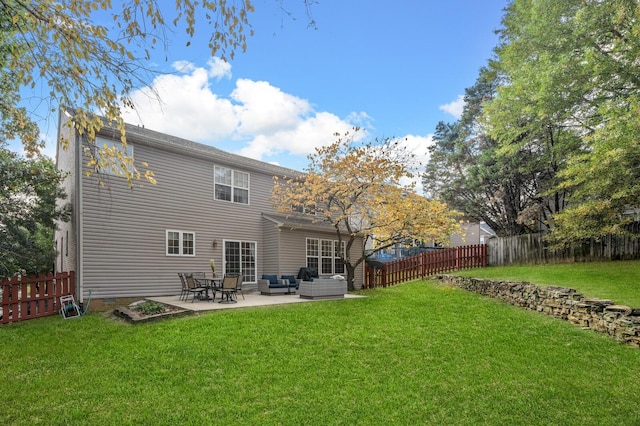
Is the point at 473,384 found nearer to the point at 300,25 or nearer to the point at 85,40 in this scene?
the point at 300,25

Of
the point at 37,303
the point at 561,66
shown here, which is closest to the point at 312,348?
the point at 37,303

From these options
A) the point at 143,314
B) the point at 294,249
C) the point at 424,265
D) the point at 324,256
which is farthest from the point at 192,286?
the point at 424,265

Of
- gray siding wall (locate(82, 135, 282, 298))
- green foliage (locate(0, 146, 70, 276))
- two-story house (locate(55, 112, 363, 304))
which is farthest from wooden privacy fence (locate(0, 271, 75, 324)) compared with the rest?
green foliage (locate(0, 146, 70, 276))

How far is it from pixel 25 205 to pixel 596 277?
65.0ft

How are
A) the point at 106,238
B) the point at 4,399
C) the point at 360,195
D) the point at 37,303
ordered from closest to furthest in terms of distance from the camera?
the point at 4,399, the point at 37,303, the point at 106,238, the point at 360,195

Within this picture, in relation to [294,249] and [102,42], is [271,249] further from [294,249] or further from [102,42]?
[102,42]

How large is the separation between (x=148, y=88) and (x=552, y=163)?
20636 mm

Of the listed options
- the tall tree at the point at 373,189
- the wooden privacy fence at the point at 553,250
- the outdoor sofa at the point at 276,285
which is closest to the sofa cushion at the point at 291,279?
the outdoor sofa at the point at 276,285

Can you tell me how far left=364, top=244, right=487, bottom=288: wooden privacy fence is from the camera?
17531 mm

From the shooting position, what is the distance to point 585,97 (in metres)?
15.6

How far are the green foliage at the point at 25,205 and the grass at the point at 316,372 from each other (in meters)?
4.82

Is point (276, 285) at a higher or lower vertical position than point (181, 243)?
lower

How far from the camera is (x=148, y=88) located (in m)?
4.12

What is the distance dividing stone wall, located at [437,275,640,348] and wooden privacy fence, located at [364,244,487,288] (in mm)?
5517
